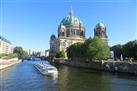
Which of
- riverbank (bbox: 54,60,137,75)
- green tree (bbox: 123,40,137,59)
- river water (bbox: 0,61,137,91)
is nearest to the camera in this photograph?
river water (bbox: 0,61,137,91)

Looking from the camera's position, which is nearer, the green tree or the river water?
the river water

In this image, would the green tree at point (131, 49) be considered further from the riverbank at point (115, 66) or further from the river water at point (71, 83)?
the river water at point (71, 83)

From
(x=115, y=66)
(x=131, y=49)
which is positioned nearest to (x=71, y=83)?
(x=115, y=66)

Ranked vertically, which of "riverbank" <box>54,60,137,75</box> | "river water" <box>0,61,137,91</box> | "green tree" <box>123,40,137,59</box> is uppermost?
"green tree" <box>123,40,137,59</box>

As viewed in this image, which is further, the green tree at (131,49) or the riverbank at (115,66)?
the green tree at (131,49)

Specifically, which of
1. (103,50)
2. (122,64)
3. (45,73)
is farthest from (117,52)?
(45,73)

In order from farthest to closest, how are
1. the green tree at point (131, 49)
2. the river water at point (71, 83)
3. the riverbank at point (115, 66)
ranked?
the green tree at point (131, 49) → the riverbank at point (115, 66) → the river water at point (71, 83)

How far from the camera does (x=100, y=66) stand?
90312 millimetres

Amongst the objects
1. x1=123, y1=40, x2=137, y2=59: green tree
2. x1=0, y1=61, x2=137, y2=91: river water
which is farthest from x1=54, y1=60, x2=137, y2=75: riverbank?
x1=123, y1=40, x2=137, y2=59: green tree

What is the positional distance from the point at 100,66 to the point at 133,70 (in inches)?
869

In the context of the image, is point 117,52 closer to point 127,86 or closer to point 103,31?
point 103,31

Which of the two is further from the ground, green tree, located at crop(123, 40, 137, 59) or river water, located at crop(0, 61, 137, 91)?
green tree, located at crop(123, 40, 137, 59)

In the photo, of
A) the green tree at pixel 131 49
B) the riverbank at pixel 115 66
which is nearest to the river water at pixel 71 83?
the riverbank at pixel 115 66

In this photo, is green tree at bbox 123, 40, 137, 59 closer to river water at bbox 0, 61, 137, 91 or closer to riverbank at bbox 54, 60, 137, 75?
riverbank at bbox 54, 60, 137, 75
